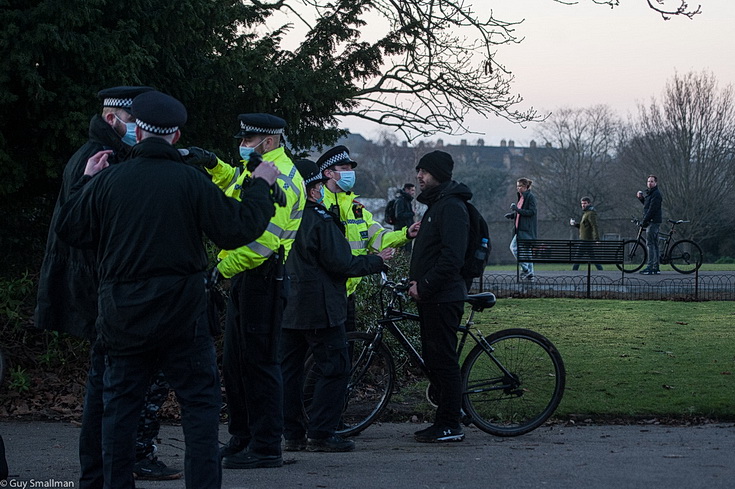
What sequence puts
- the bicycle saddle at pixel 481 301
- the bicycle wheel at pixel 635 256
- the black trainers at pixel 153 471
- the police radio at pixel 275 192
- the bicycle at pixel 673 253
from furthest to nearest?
the bicycle wheel at pixel 635 256, the bicycle at pixel 673 253, the bicycle saddle at pixel 481 301, the black trainers at pixel 153 471, the police radio at pixel 275 192

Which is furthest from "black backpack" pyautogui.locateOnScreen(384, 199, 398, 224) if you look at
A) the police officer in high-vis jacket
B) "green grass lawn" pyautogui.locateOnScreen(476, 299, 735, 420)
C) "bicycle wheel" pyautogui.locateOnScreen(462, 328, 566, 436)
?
"bicycle wheel" pyautogui.locateOnScreen(462, 328, 566, 436)

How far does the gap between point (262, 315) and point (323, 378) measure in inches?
38.7

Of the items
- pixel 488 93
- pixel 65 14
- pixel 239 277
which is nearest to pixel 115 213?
pixel 239 277

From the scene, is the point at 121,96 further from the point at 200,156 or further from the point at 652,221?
the point at 652,221

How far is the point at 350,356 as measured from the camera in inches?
271

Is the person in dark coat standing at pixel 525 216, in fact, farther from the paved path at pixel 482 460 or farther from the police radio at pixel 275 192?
the police radio at pixel 275 192

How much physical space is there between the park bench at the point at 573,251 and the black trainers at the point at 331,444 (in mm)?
12325

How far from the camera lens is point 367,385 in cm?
703

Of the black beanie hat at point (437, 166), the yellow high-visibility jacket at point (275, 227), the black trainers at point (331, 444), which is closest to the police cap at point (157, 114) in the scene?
the yellow high-visibility jacket at point (275, 227)

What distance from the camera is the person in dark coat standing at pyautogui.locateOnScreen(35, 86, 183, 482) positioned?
4633 millimetres

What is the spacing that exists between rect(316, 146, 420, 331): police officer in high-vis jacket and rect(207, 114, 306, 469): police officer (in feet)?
3.38

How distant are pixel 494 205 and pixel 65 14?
2615 inches

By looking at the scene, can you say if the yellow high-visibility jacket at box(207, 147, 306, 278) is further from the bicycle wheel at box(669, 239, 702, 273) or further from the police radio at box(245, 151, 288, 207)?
the bicycle wheel at box(669, 239, 702, 273)

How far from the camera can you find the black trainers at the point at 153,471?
5.40m
